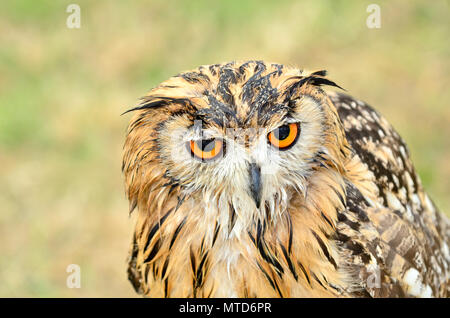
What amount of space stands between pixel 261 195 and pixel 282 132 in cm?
25

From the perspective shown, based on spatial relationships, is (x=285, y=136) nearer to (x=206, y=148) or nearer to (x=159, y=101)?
(x=206, y=148)

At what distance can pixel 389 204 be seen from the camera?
2.68m

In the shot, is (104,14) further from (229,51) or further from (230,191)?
(230,191)

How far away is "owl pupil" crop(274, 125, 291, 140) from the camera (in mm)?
2123

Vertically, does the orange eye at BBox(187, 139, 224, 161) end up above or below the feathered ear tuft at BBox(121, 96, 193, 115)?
Answer: below

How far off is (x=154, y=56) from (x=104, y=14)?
34.5 inches

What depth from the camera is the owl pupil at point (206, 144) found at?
6.99ft

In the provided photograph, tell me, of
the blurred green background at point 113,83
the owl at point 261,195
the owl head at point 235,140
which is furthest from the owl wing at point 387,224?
the blurred green background at point 113,83

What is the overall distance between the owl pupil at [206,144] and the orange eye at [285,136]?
0.21 meters

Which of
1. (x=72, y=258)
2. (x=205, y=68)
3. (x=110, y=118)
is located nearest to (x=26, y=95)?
(x=110, y=118)

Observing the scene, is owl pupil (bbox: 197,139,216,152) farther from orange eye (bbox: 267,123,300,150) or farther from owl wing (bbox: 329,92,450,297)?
owl wing (bbox: 329,92,450,297)

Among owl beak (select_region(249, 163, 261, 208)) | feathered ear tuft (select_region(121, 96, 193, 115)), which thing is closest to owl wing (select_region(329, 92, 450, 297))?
owl beak (select_region(249, 163, 261, 208))

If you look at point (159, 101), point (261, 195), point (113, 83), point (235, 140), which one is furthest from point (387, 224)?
point (113, 83)

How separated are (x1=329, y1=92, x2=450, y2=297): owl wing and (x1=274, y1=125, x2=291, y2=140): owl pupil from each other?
46 cm
